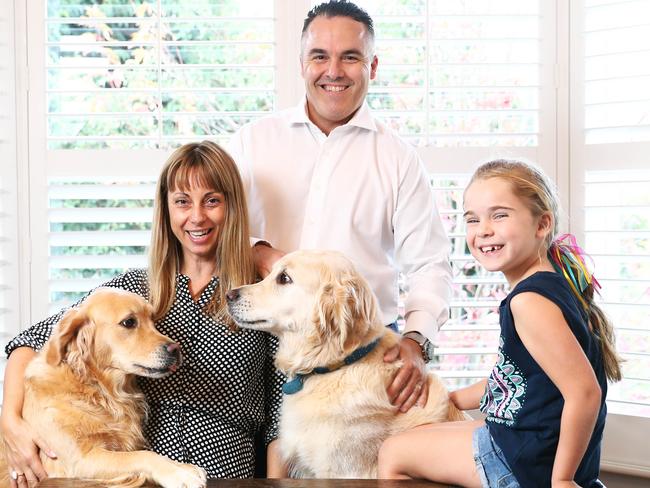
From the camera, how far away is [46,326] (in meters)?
2.08

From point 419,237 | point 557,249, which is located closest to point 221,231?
point 419,237

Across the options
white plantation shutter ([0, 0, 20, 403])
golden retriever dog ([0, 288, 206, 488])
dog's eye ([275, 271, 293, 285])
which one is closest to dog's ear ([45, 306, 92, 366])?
golden retriever dog ([0, 288, 206, 488])

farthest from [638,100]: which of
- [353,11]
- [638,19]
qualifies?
[353,11]

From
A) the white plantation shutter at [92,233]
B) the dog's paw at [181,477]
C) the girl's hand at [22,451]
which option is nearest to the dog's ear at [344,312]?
the dog's paw at [181,477]

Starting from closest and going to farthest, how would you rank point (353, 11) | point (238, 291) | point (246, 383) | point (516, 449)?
point (516, 449), point (238, 291), point (246, 383), point (353, 11)

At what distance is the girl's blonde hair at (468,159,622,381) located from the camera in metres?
1.67

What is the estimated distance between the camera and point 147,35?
290 cm

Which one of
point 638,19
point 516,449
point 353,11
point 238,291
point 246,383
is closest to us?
point 516,449

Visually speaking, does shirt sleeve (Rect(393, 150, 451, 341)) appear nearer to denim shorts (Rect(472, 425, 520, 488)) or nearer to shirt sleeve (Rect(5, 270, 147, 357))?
denim shorts (Rect(472, 425, 520, 488))

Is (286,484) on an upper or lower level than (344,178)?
lower

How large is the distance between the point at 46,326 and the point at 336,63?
3.71 feet

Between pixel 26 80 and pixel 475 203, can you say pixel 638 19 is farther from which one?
pixel 26 80

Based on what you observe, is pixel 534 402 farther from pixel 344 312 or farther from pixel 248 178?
pixel 248 178

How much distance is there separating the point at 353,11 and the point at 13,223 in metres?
1.48
